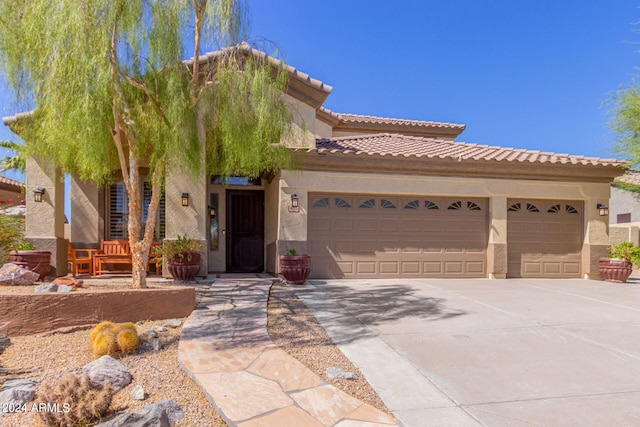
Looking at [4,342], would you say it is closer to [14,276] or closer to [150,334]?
[150,334]

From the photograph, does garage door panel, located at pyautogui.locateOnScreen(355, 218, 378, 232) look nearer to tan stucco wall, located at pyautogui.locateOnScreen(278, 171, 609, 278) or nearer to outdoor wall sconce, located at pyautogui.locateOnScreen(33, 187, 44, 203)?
tan stucco wall, located at pyautogui.locateOnScreen(278, 171, 609, 278)

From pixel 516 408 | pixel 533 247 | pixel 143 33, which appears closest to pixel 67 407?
pixel 516 408

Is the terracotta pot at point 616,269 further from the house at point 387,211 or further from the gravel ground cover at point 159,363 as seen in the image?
the gravel ground cover at point 159,363

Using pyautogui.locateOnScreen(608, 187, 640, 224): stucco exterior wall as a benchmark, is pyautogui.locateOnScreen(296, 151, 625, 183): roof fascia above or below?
above

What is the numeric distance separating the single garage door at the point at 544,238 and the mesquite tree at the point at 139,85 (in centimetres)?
800

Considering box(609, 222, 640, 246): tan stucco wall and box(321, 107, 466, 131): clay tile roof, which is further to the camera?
box(321, 107, 466, 131): clay tile roof

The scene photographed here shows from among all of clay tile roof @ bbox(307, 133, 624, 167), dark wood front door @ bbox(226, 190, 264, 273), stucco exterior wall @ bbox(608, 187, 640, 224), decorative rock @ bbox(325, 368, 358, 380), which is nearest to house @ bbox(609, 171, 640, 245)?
stucco exterior wall @ bbox(608, 187, 640, 224)

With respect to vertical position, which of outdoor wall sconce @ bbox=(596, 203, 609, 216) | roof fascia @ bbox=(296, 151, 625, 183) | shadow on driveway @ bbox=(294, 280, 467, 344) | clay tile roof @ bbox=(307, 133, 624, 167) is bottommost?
shadow on driveway @ bbox=(294, 280, 467, 344)

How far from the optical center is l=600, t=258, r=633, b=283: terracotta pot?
35.0 ft

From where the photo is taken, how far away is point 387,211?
10688 mm

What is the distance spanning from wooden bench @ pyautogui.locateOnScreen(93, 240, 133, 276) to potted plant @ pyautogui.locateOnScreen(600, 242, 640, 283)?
13687 millimetres

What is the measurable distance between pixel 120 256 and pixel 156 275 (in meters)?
1.12

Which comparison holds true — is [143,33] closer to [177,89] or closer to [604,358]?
[177,89]

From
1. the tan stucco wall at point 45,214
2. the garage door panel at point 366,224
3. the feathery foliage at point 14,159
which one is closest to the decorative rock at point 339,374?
the garage door panel at point 366,224
